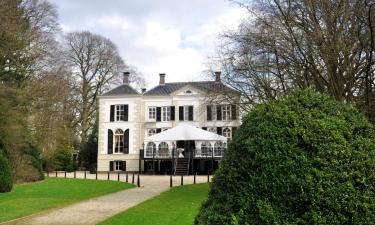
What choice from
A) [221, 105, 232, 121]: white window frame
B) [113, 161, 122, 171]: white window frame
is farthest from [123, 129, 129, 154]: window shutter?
[221, 105, 232, 121]: white window frame

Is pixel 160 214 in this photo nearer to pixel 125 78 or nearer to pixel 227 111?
pixel 227 111

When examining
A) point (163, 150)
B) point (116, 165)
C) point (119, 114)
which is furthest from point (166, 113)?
point (116, 165)

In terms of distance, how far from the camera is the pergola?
3809cm

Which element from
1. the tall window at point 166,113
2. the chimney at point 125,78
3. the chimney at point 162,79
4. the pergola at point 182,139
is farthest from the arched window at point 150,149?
the chimney at point 162,79

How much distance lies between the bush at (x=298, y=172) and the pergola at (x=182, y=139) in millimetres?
31742

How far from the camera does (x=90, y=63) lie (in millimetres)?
50062

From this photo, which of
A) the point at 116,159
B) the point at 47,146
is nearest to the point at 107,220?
the point at 47,146

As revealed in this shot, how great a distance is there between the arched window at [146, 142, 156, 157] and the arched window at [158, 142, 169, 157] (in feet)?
2.26

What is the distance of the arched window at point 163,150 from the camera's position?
41.7 metres

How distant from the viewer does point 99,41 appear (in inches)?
1992

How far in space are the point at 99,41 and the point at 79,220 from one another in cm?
4152

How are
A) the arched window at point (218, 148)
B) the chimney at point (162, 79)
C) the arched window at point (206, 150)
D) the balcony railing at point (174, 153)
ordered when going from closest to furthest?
the balcony railing at point (174, 153) < the arched window at point (206, 150) < the arched window at point (218, 148) < the chimney at point (162, 79)

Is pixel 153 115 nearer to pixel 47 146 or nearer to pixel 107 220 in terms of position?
pixel 47 146

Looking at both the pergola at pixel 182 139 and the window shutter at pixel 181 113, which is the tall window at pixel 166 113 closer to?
the window shutter at pixel 181 113
